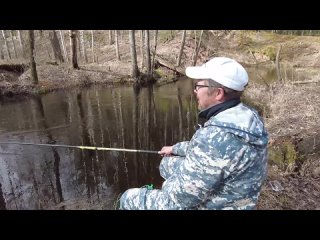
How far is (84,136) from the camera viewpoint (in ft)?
33.2

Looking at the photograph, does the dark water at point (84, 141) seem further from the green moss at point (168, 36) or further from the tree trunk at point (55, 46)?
the green moss at point (168, 36)

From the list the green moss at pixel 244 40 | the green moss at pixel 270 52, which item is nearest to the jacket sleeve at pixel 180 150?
the green moss at pixel 270 52

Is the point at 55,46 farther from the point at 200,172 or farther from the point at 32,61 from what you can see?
the point at 200,172

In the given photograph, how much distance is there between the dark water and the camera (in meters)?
6.48

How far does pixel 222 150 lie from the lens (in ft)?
8.39

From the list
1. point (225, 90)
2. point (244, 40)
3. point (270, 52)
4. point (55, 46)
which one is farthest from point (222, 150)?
point (244, 40)

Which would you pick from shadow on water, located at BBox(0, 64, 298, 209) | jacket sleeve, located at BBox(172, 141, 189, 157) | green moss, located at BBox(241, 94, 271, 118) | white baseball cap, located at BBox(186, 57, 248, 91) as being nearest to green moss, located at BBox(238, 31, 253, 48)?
shadow on water, located at BBox(0, 64, 298, 209)

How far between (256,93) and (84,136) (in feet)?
27.3

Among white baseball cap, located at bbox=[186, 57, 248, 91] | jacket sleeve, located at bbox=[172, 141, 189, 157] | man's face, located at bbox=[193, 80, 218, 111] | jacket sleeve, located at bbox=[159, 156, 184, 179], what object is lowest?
jacket sleeve, located at bbox=[159, 156, 184, 179]

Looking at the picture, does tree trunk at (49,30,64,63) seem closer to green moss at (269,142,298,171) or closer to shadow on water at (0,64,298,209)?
shadow on water at (0,64,298,209)

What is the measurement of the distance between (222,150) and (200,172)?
0.26m

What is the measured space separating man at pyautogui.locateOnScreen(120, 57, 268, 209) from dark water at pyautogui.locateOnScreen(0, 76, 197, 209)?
3.36 meters
